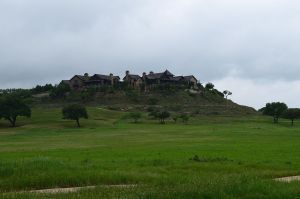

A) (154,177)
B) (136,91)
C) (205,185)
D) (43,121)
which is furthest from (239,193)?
(136,91)

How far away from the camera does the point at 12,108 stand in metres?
125

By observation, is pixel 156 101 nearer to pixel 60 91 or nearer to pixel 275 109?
pixel 60 91

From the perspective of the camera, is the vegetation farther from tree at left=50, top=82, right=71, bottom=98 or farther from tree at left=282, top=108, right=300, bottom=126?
tree at left=282, top=108, right=300, bottom=126

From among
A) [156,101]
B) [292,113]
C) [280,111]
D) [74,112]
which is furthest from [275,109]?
[74,112]

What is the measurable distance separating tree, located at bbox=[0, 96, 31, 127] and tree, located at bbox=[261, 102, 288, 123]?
6505cm

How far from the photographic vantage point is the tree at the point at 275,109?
144 meters

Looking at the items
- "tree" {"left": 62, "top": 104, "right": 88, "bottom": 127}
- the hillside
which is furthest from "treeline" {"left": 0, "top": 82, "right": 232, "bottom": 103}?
"tree" {"left": 62, "top": 104, "right": 88, "bottom": 127}

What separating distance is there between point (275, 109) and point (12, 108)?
6945cm

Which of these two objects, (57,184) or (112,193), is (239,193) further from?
(57,184)

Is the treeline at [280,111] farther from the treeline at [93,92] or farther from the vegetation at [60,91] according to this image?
the vegetation at [60,91]

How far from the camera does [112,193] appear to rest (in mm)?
16984

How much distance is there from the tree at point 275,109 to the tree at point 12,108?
213 ft

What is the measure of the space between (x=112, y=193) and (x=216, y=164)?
15.0 meters

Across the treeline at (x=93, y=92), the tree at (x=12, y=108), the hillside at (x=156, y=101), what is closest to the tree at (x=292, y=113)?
the hillside at (x=156, y=101)
